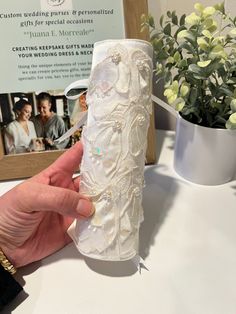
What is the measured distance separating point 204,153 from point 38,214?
27cm

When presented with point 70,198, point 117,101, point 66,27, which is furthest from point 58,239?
point 66,27

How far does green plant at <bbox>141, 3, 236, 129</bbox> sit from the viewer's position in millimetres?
426

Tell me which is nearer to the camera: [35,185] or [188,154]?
[35,185]

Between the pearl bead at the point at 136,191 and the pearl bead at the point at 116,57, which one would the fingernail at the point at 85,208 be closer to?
the pearl bead at the point at 136,191

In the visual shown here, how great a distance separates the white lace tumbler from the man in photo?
0.53ft

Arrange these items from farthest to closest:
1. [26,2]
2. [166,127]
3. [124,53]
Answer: [166,127] < [26,2] < [124,53]

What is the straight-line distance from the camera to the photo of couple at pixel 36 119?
515 millimetres

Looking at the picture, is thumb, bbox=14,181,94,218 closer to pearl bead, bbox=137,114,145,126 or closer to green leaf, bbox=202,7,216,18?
pearl bead, bbox=137,114,145,126

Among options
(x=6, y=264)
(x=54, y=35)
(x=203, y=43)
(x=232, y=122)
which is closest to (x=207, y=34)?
(x=203, y=43)

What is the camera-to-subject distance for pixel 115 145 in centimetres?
36

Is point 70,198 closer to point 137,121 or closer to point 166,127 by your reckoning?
point 137,121

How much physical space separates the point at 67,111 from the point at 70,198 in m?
0.21

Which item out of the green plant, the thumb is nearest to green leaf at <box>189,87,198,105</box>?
the green plant

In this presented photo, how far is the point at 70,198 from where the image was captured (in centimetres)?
36
